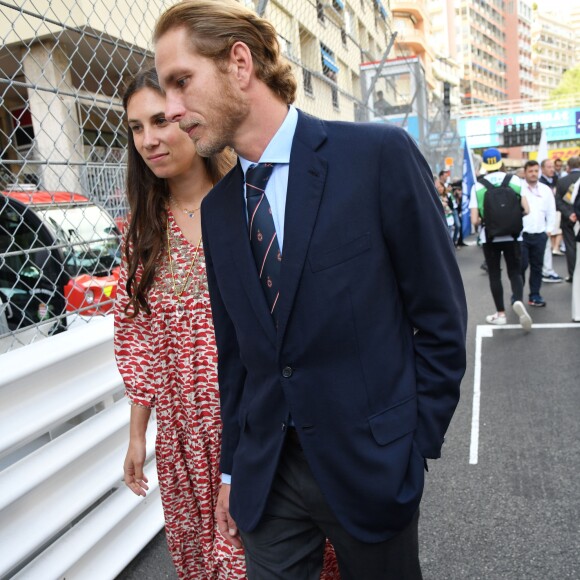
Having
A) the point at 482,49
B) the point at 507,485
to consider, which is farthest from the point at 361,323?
the point at 482,49

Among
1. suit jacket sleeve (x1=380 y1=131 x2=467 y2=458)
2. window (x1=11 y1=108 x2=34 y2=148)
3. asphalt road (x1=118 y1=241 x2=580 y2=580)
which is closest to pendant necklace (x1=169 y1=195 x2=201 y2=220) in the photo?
suit jacket sleeve (x1=380 y1=131 x2=467 y2=458)

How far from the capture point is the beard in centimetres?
147

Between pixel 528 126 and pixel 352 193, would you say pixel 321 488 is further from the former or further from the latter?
pixel 528 126

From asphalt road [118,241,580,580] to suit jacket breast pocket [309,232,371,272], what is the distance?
184 centimetres

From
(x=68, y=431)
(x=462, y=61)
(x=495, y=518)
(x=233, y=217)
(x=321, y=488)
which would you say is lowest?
(x=495, y=518)

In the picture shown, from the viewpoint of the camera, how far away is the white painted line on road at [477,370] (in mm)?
3936

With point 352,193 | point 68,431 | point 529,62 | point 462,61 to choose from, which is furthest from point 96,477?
point 529,62

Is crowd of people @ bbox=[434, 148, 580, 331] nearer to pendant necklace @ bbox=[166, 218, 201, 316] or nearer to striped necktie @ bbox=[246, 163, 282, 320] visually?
pendant necklace @ bbox=[166, 218, 201, 316]

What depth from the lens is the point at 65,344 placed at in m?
2.48

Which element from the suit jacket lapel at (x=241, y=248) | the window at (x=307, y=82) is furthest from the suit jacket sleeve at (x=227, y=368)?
the window at (x=307, y=82)

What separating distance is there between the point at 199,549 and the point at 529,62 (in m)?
153

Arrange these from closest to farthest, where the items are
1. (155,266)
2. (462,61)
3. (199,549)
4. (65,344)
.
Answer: (155,266) < (199,549) < (65,344) < (462,61)

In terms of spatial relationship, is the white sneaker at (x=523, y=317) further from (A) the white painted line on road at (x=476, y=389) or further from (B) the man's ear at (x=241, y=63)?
(B) the man's ear at (x=241, y=63)

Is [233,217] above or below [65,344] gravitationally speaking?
above
